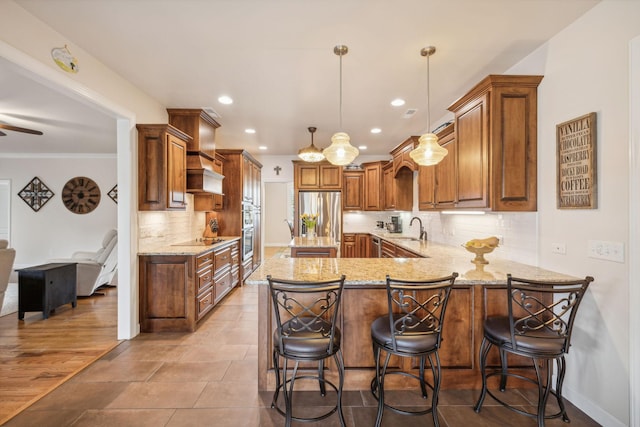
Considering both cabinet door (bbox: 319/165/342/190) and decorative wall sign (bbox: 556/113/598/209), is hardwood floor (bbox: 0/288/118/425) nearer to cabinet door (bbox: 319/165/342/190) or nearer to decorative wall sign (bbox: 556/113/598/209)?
decorative wall sign (bbox: 556/113/598/209)

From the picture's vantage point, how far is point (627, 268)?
174cm

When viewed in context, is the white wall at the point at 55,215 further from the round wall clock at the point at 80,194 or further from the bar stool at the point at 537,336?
the bar stool at the point at 537,336

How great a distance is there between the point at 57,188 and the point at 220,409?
748 cm

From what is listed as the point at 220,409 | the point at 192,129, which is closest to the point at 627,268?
the point at 220,409

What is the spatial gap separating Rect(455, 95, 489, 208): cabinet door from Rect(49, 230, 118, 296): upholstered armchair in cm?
532

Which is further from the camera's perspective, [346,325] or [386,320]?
[346,325]

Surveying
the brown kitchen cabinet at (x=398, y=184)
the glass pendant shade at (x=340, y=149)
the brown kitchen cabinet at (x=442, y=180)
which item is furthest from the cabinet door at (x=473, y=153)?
the brown kitchen cabinet at (x=398, y=184)

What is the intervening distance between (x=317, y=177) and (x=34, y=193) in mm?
6608

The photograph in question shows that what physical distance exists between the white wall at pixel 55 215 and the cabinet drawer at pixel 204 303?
461 centimetres

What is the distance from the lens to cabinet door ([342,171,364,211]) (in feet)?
21.7

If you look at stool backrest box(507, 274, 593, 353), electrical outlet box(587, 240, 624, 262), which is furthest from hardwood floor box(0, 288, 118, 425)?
electrical outlet box(587, 240, 624, 262)

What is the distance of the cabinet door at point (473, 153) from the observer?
2.53 meters

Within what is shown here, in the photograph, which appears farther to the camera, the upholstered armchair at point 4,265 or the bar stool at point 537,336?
the upholstered armchair at point 4,265

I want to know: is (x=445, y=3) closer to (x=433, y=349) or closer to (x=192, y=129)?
(x=433, y=349)
